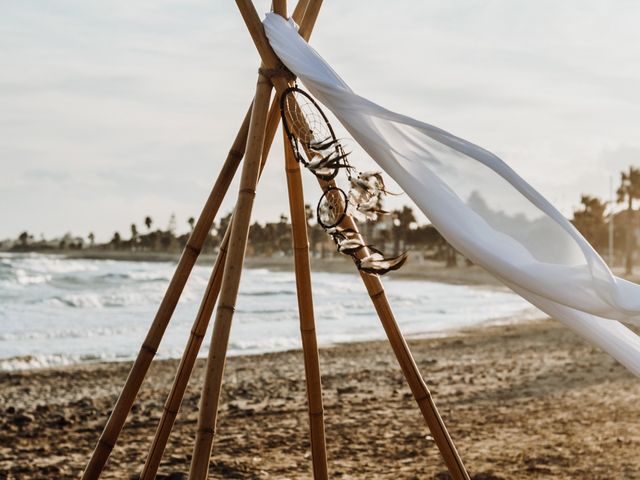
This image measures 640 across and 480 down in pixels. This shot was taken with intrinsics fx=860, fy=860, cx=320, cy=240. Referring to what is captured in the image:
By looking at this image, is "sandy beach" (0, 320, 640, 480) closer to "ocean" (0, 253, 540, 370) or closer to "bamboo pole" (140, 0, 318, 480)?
"bamboo pole" (140, 0, 318, 480)

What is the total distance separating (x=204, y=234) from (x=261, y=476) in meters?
2.03

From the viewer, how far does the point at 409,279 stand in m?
43.0

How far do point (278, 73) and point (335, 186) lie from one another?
50 centimetres

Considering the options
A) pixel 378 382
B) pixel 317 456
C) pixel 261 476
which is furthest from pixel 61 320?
pixel 317 456

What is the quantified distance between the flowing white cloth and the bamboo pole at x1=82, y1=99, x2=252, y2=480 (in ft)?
1.54

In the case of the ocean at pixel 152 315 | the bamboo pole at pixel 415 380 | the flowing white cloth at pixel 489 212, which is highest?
the flowing white cloth at pixel 489 212

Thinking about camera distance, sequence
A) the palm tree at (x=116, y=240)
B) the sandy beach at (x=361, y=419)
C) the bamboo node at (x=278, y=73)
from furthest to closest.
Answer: the palm tree at (x=116, y=240), the sandy beach at (x=361, y=419), the bamboo node at (x=278, y=73)

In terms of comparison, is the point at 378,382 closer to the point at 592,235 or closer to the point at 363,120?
the point at 363,120

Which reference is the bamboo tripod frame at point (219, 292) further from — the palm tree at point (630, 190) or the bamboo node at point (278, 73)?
the palm tree at point (630, 190)

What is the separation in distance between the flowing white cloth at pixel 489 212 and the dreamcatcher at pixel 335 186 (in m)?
0.12

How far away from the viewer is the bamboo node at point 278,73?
11.3 ft

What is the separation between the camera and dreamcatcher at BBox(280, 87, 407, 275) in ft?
11.1

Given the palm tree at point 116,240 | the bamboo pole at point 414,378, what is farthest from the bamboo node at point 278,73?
the palm tree at point 116,240

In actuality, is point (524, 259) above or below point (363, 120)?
below
